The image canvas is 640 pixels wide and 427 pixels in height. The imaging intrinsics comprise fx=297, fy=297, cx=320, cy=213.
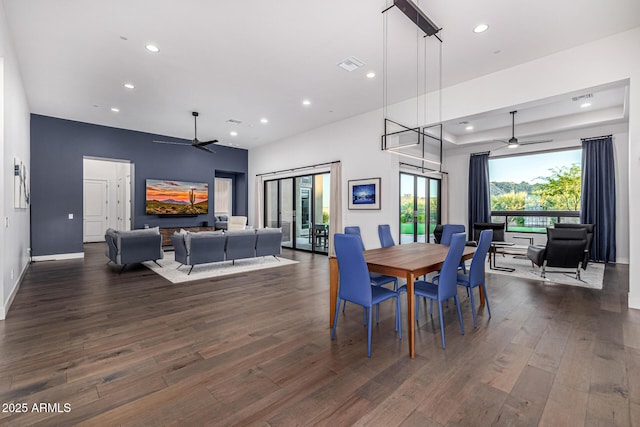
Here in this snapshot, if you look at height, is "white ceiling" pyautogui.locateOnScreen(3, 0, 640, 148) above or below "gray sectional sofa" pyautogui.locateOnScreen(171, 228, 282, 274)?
above

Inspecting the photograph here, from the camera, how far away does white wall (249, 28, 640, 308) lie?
12.0ft

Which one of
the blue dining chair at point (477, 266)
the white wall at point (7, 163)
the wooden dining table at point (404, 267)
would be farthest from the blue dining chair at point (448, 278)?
the white wall at point (7, 163)

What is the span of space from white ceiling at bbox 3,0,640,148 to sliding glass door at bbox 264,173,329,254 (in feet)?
8.07

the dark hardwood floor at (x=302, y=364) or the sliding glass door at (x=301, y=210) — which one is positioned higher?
the sliding glass door at (x=301, y=210)

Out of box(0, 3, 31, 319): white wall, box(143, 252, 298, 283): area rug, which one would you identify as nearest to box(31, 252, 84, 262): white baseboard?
box(143, 252, 298, 283): area rug

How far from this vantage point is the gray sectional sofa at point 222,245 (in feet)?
18.2

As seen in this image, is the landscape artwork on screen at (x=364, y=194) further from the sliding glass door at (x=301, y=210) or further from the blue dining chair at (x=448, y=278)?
the blue dining chair at (x=448, y=278)

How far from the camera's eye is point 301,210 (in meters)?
8.95

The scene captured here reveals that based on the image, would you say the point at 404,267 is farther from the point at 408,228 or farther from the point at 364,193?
the point at 408,228

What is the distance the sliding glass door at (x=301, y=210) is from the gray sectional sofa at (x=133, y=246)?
13.0 ft

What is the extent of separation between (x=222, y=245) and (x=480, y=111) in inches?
207

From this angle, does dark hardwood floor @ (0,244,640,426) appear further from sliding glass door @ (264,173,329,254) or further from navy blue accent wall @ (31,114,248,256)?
sliding glass door @ (264,173,329,254)

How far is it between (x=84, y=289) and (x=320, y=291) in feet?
11.7

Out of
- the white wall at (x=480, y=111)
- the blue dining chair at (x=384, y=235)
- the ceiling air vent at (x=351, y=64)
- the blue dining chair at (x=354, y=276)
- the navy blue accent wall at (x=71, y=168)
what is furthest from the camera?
the navy blue accent wall at (x=71, y=168)
